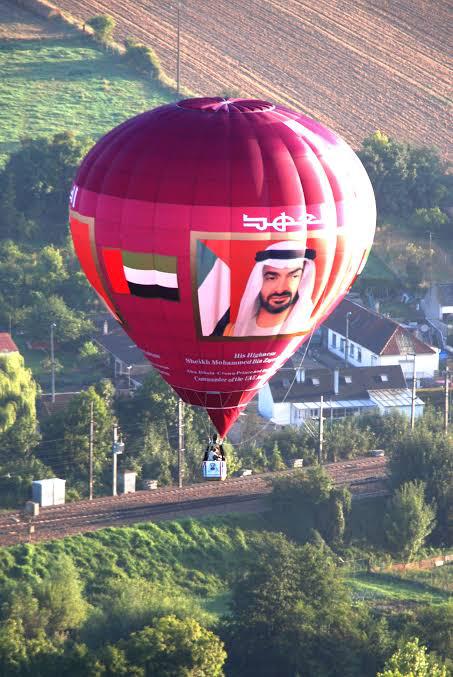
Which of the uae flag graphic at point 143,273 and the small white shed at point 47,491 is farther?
the small white shed at point 47,491

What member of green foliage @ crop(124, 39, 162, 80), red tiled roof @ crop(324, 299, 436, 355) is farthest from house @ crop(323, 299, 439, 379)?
green foliage @ crop(124, 39, 162, 80)

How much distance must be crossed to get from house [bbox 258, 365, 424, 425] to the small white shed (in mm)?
13875

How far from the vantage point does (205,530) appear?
6975 cm

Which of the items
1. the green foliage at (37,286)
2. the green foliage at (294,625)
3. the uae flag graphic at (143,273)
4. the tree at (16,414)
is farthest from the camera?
the green foliage at (37,286)

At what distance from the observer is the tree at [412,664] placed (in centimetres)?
5625

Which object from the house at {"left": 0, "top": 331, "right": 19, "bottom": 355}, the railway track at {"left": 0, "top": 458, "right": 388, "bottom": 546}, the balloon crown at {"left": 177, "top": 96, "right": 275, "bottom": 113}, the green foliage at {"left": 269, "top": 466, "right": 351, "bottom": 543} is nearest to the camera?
the balloon crown at {"left": 177, "top": 96, "right": 275, "bottom": 113}

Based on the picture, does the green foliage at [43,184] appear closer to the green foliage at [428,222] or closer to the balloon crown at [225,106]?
the green foliage at [428,222]

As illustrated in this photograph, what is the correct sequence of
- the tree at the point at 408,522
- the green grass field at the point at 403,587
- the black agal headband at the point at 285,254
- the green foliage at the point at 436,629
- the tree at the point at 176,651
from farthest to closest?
the tree at the point at 408,522, the green grass field at the point at 403,587, the green foliage at the point at 436,629, the tree at the point at 176,651, the black agal headband at the point at 285,254

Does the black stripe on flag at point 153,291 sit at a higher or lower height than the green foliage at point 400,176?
lower

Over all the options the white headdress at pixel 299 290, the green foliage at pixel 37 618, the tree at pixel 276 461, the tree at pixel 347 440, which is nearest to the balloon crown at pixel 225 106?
the white headdress at pixel 299 290

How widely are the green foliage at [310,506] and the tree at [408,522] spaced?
1686 millimetres

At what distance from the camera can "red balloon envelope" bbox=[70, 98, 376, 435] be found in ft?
149

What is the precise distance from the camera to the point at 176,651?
184 feet

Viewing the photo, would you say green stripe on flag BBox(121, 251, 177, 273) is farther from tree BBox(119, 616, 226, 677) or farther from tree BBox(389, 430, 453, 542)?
tree BBox(389, 430, 453, 542)
